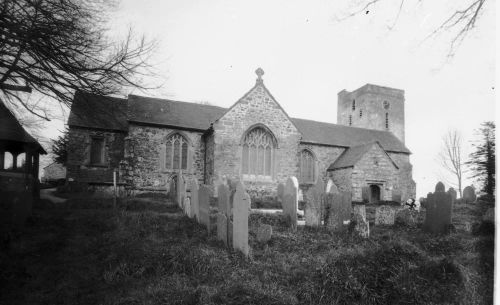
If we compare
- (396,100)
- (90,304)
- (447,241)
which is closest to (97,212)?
(90,304)

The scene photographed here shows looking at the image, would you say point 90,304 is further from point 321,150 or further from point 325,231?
point 321,150

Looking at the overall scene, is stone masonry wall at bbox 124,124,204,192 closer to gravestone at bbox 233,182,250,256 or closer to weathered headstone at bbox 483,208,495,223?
gravestone at bbox 233,182,250,256

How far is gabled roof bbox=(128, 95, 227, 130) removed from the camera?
66.8ft

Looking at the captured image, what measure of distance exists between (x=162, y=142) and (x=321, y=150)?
11.3 m

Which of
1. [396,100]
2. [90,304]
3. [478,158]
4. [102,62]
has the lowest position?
[90,304]

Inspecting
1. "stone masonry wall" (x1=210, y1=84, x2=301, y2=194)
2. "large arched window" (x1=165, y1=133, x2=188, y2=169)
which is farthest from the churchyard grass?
"large arched window" (x1=165, y1=133, x2=188, y2=169)

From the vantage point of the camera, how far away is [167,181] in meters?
20.0

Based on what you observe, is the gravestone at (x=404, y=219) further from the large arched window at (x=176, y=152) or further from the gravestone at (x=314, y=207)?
the large arched window at (x=176, y=152)

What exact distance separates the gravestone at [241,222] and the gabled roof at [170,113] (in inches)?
551

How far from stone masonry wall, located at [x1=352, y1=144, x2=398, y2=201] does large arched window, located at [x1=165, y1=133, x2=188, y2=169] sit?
1036 centimetres

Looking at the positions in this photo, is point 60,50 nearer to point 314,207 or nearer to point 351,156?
point 314,207

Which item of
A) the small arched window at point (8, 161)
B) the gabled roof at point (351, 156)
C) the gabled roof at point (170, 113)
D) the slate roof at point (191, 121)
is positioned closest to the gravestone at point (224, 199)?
the slate roof at point (191, 121)

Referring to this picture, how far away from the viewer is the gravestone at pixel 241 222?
6363mm

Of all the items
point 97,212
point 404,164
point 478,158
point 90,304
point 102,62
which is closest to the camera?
point 90,304
